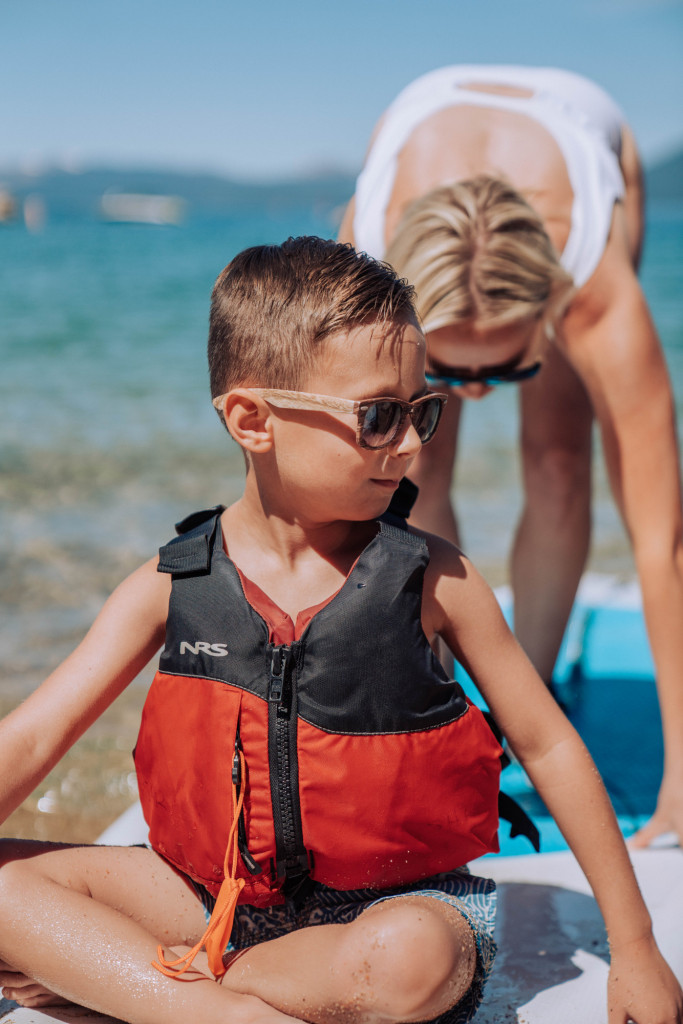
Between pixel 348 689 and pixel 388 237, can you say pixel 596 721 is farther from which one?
pixel 348 689

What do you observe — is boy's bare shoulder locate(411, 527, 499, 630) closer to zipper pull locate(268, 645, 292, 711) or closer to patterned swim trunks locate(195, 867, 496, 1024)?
zipper pull locate(268, 645, 292, 711)

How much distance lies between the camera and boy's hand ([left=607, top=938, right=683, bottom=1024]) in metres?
1.52

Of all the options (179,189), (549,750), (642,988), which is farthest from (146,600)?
(179,189)

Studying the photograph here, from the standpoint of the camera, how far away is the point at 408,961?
4.48ft

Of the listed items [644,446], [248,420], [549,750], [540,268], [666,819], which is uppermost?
[540,268]

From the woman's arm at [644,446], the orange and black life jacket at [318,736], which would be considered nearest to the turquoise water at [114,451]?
the woman's arm at [644,446]

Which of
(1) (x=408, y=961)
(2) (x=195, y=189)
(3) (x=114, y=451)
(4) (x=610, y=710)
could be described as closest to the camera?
(1) (x=408, y=961)

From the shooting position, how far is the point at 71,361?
37.5ft

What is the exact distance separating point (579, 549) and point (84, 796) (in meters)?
1.63

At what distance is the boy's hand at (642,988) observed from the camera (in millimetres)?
1521

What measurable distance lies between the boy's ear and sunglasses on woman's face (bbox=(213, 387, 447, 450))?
22 mm

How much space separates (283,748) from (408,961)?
332mm

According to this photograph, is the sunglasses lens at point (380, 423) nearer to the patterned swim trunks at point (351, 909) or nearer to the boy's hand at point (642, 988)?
the patterned swim trunks at point (351, 909)

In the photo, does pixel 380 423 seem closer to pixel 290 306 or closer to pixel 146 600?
pixel 290 306
